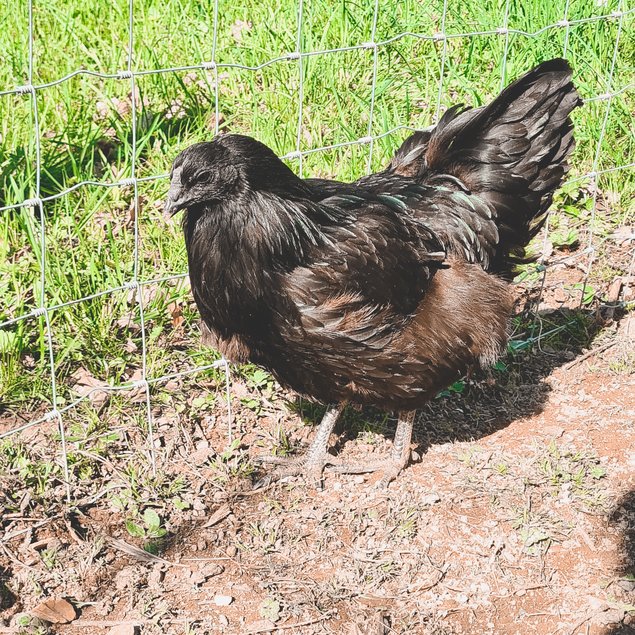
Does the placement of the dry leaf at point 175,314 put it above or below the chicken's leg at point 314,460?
above

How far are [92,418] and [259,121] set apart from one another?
81.9 inches

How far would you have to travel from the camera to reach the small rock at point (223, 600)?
11.4 ft

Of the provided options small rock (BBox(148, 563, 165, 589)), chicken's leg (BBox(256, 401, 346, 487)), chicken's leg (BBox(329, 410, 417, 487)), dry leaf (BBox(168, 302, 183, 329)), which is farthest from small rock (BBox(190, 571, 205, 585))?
dry leaf (BBox(168, 302, 183, 329))

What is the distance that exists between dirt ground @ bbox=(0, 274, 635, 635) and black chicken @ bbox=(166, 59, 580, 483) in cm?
29

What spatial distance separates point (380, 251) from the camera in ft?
12.3

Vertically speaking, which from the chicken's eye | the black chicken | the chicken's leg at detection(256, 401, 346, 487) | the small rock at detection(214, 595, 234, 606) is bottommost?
the small rock at detection(214, 595, 234, 606)

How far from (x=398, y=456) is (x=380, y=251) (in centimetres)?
113

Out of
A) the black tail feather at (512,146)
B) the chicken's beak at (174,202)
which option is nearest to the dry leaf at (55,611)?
the chicken's beak at (174,202)

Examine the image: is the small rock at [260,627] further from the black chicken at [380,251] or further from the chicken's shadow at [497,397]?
the chicken's shadow at [497,397]

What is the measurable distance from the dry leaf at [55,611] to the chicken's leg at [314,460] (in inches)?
42.6

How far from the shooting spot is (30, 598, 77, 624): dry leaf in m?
3.29

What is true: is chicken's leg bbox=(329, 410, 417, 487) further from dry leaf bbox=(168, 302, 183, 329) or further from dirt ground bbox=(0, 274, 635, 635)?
dry leaf bbox=(168, 302, 183, 329)

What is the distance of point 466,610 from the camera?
11.4 feet

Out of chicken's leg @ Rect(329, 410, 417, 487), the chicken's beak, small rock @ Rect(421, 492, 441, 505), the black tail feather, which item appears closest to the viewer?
the chicken's beak
